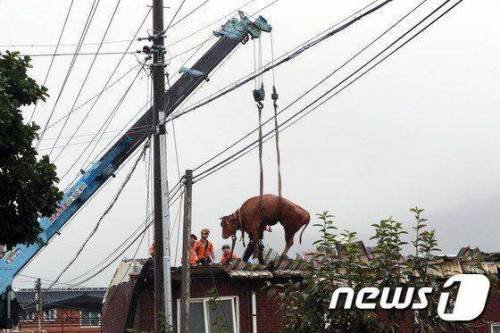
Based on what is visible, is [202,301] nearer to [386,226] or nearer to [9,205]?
[9,205]

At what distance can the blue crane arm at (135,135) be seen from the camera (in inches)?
1228

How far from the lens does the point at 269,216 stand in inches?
1006

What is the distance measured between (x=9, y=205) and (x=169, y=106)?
1385cm

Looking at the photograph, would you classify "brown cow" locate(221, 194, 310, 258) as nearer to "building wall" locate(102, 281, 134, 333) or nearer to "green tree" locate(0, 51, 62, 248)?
"building wall" locate(102, 281, 134, 333)

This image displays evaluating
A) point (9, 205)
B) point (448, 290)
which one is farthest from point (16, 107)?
point (448, 290)

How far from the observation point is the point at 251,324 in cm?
2658

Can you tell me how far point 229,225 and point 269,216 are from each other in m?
1.32

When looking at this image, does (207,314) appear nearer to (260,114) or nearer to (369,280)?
(260,114)

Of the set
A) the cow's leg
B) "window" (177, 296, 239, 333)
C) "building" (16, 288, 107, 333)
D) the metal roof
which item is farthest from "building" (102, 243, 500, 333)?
the metal roof

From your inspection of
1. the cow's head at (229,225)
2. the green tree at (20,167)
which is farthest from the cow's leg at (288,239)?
the green tree at (20,167)

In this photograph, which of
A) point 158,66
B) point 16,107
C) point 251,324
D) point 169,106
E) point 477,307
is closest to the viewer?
point 477,307

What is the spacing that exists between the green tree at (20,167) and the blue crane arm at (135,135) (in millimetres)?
12564

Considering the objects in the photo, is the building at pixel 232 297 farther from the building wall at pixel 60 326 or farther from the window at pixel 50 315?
the window at pixel 50 315

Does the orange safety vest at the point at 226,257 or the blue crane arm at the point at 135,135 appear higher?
the blue crane arm at the point at 135,135
